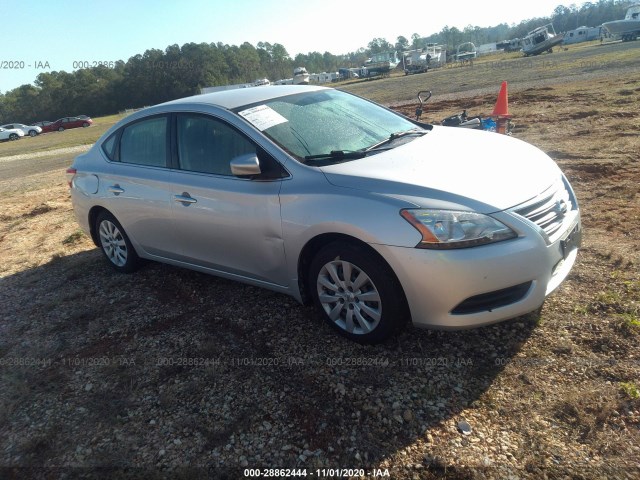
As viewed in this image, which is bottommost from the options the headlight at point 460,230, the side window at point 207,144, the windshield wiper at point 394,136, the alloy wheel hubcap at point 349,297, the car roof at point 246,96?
the alloy wheel hubcap at point 349,297

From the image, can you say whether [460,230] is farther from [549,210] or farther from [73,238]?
[73,238]

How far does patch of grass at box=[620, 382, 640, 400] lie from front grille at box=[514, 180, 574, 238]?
92cm

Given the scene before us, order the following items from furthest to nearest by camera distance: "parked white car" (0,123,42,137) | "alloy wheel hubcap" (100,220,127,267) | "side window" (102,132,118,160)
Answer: "parked white car" (0,123,42,137), "alloy wheel hubcap" (100,220,127,267), "side window" (102,132,118,160)

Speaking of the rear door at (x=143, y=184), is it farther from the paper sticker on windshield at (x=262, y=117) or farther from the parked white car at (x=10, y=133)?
the parked white car at (x=10, y=133)

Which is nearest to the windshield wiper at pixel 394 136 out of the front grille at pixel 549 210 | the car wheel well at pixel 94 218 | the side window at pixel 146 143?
the front grille at pixel 549 210

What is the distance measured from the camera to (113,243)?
5.09 metres

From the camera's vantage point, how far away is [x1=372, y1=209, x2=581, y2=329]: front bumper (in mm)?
2725

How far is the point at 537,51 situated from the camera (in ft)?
164

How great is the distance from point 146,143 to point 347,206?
246cm

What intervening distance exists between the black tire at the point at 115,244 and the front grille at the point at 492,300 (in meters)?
3.50

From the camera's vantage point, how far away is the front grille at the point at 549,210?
288cm

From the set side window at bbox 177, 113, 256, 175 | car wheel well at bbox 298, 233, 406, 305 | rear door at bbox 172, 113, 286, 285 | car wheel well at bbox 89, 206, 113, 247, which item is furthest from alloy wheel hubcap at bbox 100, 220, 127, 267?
car wheel well at bbox 298, 233, 406, 305

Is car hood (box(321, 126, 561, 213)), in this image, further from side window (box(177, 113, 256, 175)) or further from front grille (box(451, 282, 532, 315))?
side window (box(177, 113, 256, 175))

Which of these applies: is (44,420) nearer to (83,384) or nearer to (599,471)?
(83,384)
